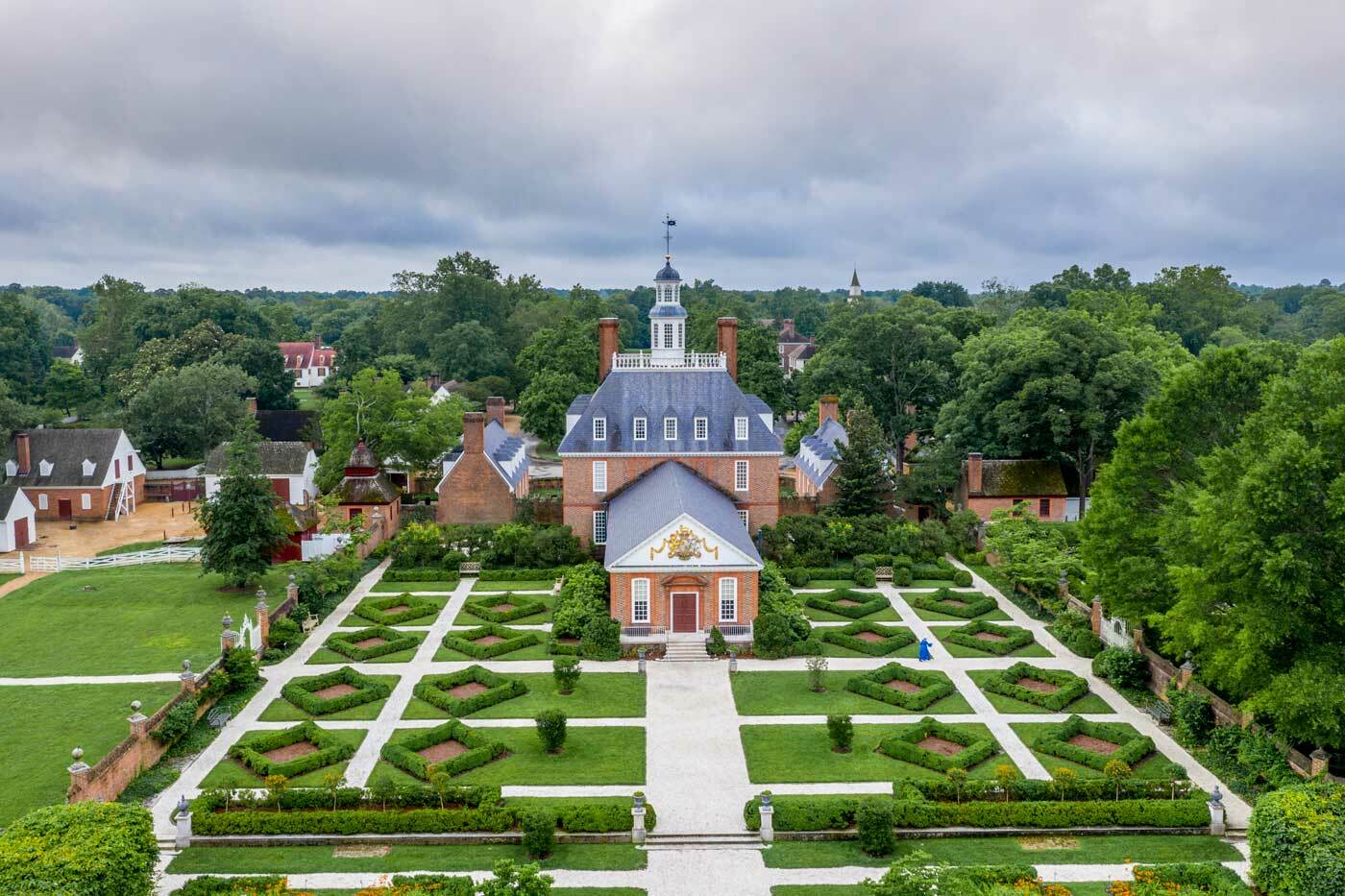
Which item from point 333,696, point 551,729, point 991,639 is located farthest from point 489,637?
point 991,639

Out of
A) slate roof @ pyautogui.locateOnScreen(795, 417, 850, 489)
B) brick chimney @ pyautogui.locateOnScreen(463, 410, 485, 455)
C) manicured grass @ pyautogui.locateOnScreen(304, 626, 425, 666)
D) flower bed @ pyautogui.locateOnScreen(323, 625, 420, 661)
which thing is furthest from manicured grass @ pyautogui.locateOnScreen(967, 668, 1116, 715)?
brick chimney @ pyautogui.locateOnScreen(463, 410, 485, 455)

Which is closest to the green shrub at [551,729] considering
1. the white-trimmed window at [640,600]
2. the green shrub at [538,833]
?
the green shrub at [538,833]

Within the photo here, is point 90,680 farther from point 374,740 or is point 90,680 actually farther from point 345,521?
point 345,521

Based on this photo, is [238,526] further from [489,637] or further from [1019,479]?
[1019,479]

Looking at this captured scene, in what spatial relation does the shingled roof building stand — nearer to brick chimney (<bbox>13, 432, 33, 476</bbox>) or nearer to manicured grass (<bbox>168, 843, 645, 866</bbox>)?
manicured grass (<bbox>168, 843, 645, 866</bbox>)

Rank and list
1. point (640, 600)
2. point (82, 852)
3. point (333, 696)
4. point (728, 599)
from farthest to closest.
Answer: point (728, 599) → point (640, 600) → point (333, 696) → point (82, 852)

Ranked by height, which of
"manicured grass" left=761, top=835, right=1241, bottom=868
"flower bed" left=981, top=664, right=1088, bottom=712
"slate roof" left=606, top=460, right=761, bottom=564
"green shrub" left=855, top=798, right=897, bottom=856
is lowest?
"manicured grass" left=761, top=835, right=1241, bottom=868

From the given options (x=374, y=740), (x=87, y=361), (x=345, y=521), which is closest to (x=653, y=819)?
(x=374, y=740)
